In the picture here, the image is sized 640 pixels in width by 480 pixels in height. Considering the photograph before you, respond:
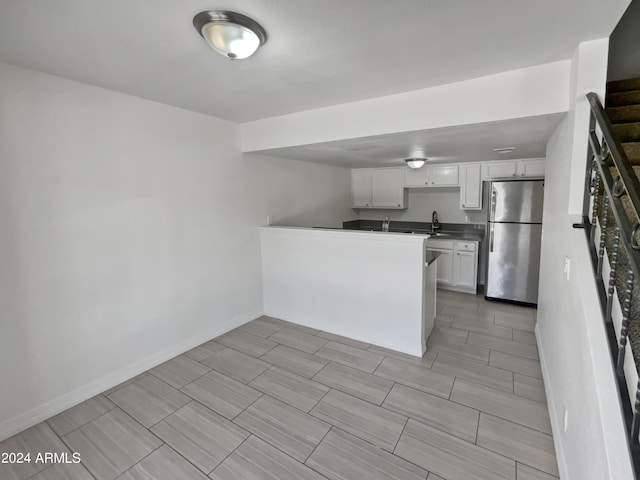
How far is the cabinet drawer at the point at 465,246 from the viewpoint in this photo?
484 cm

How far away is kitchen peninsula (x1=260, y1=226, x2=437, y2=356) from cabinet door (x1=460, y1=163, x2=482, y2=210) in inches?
81.4

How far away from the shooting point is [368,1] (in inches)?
54.2

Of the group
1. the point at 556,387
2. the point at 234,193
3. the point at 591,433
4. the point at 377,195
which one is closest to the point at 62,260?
the point at 234,193

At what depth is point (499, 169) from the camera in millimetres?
4664

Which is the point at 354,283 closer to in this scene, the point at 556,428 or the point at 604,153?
the point at 556,428

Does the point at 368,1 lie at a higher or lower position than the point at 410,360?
higher

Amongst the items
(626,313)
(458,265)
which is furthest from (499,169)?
(626,313)

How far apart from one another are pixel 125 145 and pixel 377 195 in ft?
14.0

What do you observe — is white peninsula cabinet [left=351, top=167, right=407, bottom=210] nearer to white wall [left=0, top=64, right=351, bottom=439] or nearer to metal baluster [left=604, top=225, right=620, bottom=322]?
white wall [left=0, top=64, right=351, bottom=439]

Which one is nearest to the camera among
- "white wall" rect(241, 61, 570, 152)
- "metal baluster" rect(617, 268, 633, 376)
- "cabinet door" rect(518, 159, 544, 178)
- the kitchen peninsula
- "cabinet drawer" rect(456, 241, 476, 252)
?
"metal baluster" rect(617, 268, 633, 376)

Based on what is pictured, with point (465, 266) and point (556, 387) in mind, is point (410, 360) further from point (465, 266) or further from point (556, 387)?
point (465, 266)

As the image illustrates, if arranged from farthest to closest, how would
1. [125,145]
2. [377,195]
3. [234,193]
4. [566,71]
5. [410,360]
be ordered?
[377,195], [234,193], [410,360], [125,145], [566,71]

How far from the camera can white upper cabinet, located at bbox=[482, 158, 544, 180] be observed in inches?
172

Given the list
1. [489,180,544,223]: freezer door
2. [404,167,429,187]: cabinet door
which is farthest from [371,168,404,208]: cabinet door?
[489,180,544,223]: freezer door
